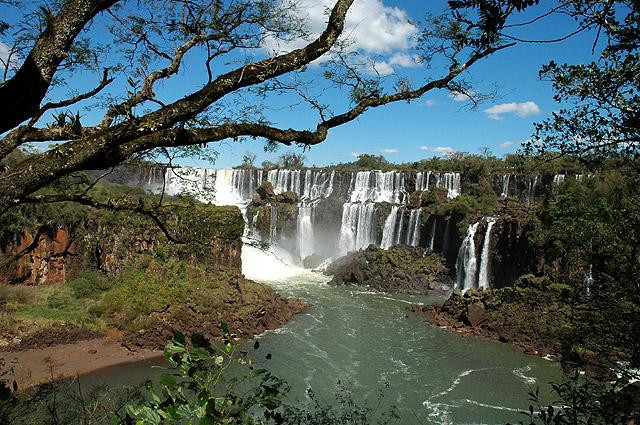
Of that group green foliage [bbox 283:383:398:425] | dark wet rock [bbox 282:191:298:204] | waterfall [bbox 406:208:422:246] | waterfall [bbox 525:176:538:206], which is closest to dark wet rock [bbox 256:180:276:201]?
dark wet rock [bbox 282:191:298:204]

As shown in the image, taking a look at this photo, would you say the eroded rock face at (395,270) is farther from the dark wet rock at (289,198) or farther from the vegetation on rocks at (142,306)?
the dark wet rock at (289,198)

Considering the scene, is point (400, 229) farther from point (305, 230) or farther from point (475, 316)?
point (475, 316)

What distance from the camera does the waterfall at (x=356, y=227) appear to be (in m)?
31.9

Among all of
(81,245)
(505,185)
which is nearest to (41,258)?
(81,245)

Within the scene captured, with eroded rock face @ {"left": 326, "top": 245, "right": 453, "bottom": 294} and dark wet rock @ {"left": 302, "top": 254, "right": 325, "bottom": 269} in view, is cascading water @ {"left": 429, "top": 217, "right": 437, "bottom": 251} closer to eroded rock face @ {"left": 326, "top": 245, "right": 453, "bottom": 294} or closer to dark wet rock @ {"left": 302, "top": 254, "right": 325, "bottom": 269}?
eroded rock face @ {"left": 326, "top": 245, "right": 453, "bottom": 294}

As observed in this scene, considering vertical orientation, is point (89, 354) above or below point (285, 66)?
below

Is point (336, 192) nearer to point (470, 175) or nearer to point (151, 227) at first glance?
point (470, 175)

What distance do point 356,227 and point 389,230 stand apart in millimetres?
2581

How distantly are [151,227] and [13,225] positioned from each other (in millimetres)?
4580

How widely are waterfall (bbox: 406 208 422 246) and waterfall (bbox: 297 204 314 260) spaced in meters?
7.11

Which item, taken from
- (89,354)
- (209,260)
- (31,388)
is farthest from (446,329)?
(31,388)

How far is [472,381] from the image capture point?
12.7 m

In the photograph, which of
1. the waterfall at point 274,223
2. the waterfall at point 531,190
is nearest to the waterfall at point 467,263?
the waterfall at point 531,190

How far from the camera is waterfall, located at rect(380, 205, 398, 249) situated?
101ft
